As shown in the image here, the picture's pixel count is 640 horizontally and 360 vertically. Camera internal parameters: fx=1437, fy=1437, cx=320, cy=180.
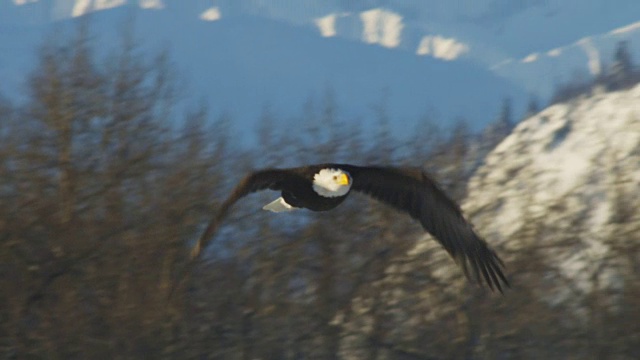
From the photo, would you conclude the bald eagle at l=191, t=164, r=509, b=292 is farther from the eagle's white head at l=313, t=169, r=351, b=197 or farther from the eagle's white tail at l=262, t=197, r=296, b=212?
the eagle's white head at l=313, t=169, r=351, b=197

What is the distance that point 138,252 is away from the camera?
15172mm

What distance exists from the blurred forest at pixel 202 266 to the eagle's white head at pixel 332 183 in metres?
5.92

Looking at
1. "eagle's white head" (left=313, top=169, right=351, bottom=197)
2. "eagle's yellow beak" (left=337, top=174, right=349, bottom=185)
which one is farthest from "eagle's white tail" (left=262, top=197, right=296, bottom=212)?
"eagle's yellow beak" (left=337, top=174, right=349, bottom=185)

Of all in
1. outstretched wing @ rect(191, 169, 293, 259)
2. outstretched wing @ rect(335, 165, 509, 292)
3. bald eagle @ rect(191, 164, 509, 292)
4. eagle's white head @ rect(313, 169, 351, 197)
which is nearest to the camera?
outstretched wing @ rect(191, 169, 293, 259)

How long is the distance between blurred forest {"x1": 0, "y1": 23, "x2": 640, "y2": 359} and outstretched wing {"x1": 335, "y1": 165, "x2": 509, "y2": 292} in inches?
213

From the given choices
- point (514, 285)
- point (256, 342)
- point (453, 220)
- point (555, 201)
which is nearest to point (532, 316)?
point (514, 285)

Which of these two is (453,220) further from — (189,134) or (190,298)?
(189,134)

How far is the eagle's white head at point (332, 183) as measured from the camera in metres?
8.39

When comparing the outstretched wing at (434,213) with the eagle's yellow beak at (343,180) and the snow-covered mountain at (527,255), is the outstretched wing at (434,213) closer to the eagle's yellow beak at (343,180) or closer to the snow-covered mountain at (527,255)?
the eagle's yellow beak at (343,180)

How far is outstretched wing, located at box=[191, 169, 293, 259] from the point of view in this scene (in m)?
7.81

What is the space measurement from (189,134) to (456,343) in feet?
14.0

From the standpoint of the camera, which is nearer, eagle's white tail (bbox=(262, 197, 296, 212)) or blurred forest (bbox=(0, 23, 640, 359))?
eagle's white tail (bbox=(262, 197, 296, 212))

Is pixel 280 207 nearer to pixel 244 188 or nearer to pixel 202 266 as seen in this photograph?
pixel 244 188

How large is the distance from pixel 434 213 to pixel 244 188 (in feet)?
5.37
